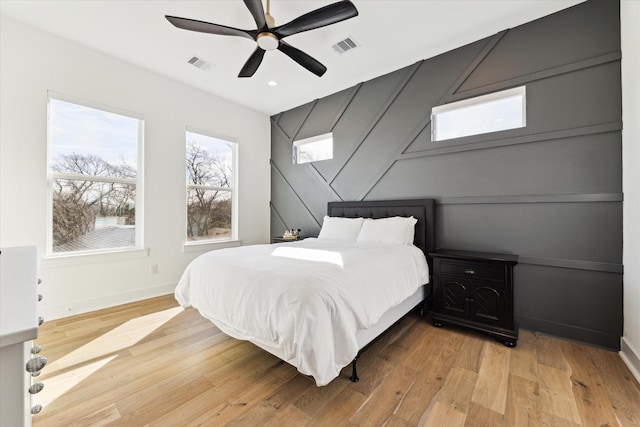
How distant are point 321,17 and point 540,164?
2466 millimetres

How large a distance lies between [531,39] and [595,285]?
2.44 m

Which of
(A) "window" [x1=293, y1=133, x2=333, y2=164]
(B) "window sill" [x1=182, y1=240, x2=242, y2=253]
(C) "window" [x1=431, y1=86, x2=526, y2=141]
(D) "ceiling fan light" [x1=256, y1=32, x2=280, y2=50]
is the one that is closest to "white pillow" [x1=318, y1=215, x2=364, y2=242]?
(A) "window" [x1=293, y1=133, x2=333, y2=164]

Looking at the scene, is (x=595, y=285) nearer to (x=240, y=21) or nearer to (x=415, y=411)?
(x=415, y=411)

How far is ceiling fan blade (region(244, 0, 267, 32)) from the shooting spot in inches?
77.0

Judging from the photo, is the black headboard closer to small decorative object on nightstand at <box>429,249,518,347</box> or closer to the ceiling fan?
small decorative object on nightstand at <box>429,249,518,347</box>

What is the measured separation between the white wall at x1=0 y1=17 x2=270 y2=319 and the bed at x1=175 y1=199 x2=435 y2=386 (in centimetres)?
148

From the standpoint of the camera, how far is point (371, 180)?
3809mm

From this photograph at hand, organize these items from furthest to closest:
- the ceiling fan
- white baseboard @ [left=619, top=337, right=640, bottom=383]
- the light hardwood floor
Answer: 1. the ceiling fan
2. white baseboard @ [left=619, top=337, right=640, bottom=383]
3. the light hardwood floor

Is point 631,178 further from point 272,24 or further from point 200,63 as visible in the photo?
point 200,63

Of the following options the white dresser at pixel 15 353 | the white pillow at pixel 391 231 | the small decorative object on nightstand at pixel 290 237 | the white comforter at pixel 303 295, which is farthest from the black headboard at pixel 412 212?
the white dresser at pixel 15 353

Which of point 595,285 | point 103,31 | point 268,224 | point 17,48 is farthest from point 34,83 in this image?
point 595,285

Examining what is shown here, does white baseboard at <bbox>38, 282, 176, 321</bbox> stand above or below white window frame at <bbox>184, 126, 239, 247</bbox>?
below

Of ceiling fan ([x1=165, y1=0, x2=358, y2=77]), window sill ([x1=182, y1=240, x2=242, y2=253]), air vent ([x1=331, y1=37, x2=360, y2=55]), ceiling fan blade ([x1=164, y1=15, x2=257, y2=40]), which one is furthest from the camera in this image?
window sill ([x1=182, y1=240, x2=242, y2=253])

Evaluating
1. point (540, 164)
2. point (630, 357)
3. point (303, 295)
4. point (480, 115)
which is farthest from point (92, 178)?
point (630, 357)
